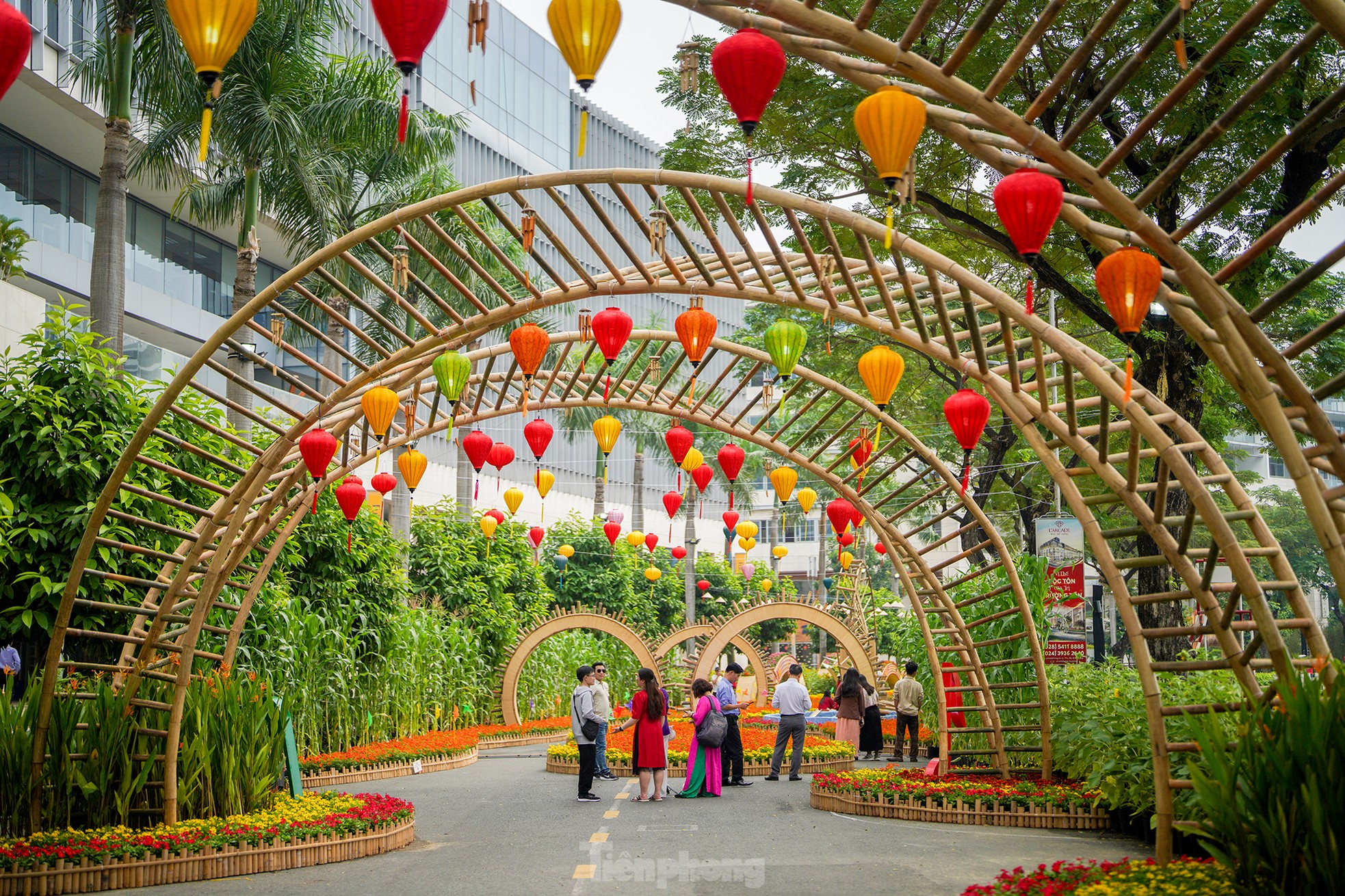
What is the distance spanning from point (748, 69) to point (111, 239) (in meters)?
13.0

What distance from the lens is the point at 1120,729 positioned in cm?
1130

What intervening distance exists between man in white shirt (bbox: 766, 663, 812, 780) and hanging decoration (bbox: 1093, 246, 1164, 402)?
393 inches

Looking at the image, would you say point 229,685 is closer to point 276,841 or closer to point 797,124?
point 276,841

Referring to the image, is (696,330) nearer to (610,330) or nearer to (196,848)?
(610,330)

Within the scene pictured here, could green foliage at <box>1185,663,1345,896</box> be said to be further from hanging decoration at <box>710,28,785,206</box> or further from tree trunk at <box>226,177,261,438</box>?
tree trunk at <box>226,177,261,438</box>

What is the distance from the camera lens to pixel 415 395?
11.8 meters

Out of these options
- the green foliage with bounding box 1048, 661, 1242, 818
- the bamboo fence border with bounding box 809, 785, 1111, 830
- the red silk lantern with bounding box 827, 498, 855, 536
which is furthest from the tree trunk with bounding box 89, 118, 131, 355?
the green foliage with bounding box 1048, 661, 1242, 818

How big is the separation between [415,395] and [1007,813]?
7.53 metres

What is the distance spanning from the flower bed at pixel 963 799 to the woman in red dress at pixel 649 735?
1928 mm

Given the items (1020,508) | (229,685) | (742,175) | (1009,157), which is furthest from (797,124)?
(1020,508)

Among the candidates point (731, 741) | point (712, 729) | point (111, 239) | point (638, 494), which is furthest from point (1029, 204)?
point (638, 494)

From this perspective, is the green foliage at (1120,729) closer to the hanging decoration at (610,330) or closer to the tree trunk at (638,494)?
the hanging decoration at (610,330)

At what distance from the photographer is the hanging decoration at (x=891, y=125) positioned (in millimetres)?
5832

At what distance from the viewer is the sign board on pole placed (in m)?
16.7
